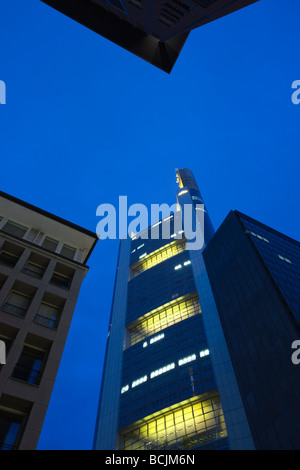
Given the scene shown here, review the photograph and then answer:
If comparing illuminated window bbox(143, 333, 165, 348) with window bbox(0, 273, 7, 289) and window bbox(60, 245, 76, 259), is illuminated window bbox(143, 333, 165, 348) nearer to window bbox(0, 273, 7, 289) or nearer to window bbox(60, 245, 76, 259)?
window bbox(60, 245, 76, 259)

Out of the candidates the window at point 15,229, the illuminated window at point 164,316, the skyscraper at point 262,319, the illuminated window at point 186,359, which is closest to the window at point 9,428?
the window at point 15,229

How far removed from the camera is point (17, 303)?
2344 cm

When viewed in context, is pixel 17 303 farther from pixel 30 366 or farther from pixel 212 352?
pixel 212 352

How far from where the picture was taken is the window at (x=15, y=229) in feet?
98.0

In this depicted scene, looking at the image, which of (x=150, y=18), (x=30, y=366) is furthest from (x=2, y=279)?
(x=150, y=18)

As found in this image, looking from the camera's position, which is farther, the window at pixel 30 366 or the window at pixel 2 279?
the window at pixel 2 279

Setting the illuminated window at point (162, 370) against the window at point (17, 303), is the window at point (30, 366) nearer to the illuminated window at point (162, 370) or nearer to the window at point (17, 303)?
the window at point (17, 303)

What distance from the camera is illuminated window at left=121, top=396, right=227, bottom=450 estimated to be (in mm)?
62406

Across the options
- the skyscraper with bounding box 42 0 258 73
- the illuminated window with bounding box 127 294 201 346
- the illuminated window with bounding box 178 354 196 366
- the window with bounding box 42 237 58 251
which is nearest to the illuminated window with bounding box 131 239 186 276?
the illuminated window with bounding box 127 294 201 346

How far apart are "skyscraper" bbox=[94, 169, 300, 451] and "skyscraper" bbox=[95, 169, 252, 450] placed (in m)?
0.27

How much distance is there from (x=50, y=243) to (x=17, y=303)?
27.7ft

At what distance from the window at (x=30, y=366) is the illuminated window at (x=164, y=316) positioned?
234 feet

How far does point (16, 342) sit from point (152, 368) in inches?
2637

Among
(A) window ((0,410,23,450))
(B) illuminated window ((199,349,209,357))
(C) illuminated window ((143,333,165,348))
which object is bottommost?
(A) window ((0,410,23,450))
